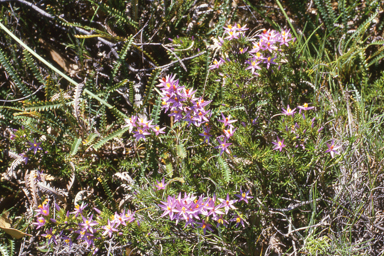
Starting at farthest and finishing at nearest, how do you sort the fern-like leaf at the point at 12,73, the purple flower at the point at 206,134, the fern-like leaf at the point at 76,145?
1. the fern-like leaf at the point at 12,73
2. the fern-like leaf at the point at 76,145
3. the purple flower at the point at 206,134

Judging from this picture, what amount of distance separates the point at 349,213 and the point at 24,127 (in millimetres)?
2941

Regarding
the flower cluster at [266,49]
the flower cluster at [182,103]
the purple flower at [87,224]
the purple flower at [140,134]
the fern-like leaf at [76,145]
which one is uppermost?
the flower cluster at [266,49]

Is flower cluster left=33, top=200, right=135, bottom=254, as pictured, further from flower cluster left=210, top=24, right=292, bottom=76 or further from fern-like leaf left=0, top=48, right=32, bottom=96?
flower cluster left=210, top=24, right=292, bottom=76

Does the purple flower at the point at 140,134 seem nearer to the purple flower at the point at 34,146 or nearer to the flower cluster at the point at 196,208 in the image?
the flower cluster at the point at 196,208

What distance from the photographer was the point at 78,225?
7.75ft

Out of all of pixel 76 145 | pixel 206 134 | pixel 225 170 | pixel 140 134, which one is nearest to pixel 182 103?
pixel 206 134

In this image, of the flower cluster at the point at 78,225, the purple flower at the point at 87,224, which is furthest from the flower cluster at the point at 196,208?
the purple flower at the point at 87,224

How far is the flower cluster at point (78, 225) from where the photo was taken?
7.60 feet

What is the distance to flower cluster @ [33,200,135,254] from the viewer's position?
2316mm

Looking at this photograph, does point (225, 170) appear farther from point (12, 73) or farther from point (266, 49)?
point (12, 73)

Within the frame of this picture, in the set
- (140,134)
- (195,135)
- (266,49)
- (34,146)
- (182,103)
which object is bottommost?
(34,146)

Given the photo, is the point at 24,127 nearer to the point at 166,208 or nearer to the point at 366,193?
the point at 166,208

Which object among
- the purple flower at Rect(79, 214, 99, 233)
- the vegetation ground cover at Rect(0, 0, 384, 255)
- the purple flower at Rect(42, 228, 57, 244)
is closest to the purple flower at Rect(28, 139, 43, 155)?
the vegetation ground cover at Rect(0, 0, 384, 255)

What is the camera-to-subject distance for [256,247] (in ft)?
8.29
